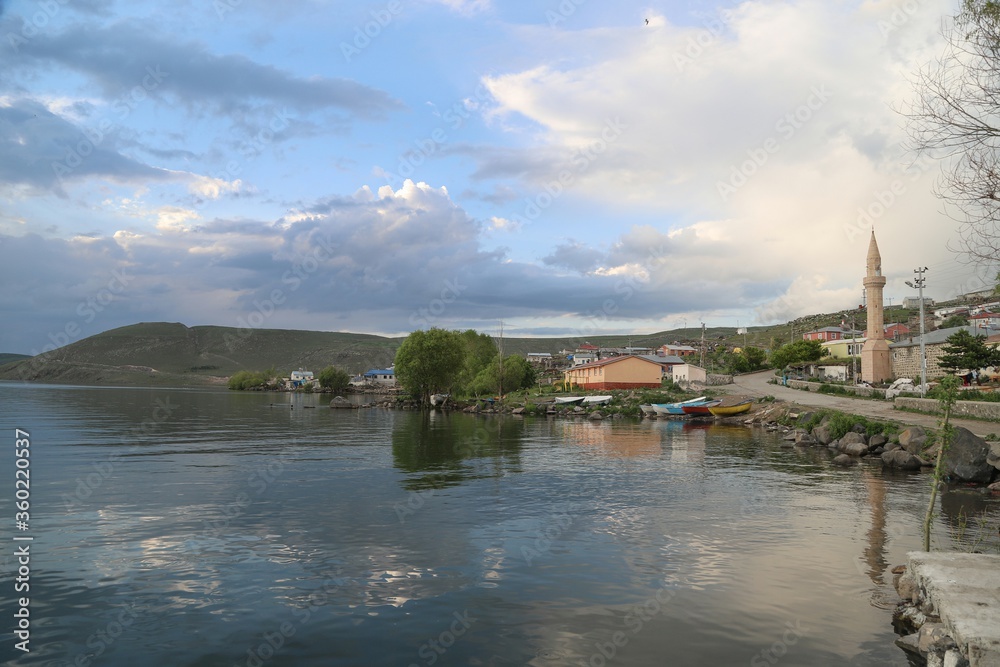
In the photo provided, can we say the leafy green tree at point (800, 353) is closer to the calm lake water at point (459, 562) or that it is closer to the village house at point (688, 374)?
the village house at point (688, 374)

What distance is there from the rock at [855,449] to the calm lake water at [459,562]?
3888 mm

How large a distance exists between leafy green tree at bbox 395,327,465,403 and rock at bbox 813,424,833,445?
198ft

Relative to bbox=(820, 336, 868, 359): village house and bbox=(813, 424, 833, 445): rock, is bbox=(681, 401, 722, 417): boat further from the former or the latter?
bbox=(820, 336, 868, 359): village house

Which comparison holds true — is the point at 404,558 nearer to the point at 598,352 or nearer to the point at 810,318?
the point at 598,352

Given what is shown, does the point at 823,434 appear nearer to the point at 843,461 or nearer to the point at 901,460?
the point at 843,461

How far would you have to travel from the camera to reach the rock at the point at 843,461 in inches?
1235

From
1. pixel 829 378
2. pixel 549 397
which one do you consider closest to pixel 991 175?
pixel 549 397

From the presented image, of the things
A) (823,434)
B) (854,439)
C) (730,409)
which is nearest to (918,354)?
(730,409)

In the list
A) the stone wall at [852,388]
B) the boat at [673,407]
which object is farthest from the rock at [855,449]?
the boat at [673,407]

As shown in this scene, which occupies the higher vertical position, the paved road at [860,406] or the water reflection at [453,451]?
the paved road at [860,406]

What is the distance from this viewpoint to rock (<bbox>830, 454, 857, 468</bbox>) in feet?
103

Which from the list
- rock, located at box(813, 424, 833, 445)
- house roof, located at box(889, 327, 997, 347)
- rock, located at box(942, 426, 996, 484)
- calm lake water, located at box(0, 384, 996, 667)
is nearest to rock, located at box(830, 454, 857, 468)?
calm lake water, located at box(0, 384, 996, 667)

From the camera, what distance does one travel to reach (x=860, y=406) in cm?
4769

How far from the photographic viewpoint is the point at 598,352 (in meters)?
145
